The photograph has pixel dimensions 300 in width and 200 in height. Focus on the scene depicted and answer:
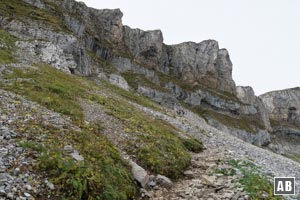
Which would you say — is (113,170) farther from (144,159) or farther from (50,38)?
(50,38)

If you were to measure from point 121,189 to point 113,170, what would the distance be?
138 centimetres

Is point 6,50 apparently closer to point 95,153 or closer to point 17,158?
point 95,153

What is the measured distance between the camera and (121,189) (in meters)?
16.1

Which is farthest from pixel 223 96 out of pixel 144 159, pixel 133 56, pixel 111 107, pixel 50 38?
pixel 144 159

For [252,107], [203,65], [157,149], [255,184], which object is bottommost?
[252,107]

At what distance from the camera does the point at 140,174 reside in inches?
732

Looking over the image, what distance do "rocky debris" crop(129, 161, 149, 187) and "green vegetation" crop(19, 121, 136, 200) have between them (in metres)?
0.38

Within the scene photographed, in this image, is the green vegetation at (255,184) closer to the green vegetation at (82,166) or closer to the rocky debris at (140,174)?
the rocky debris at (140,174)

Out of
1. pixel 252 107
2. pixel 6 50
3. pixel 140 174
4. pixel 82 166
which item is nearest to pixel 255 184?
pixel 140 174

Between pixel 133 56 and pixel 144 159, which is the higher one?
pixel 133 56

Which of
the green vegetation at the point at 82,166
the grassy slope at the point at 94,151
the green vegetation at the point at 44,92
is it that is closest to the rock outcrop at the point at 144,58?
the green vegetation at the point at 44,92

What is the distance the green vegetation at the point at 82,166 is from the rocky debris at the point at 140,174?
38cm

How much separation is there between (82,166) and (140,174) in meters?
4.47

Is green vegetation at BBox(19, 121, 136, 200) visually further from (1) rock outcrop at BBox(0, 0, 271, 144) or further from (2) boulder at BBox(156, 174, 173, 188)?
(1) rock outcrop at BBox(0, 0, 271, 144)
